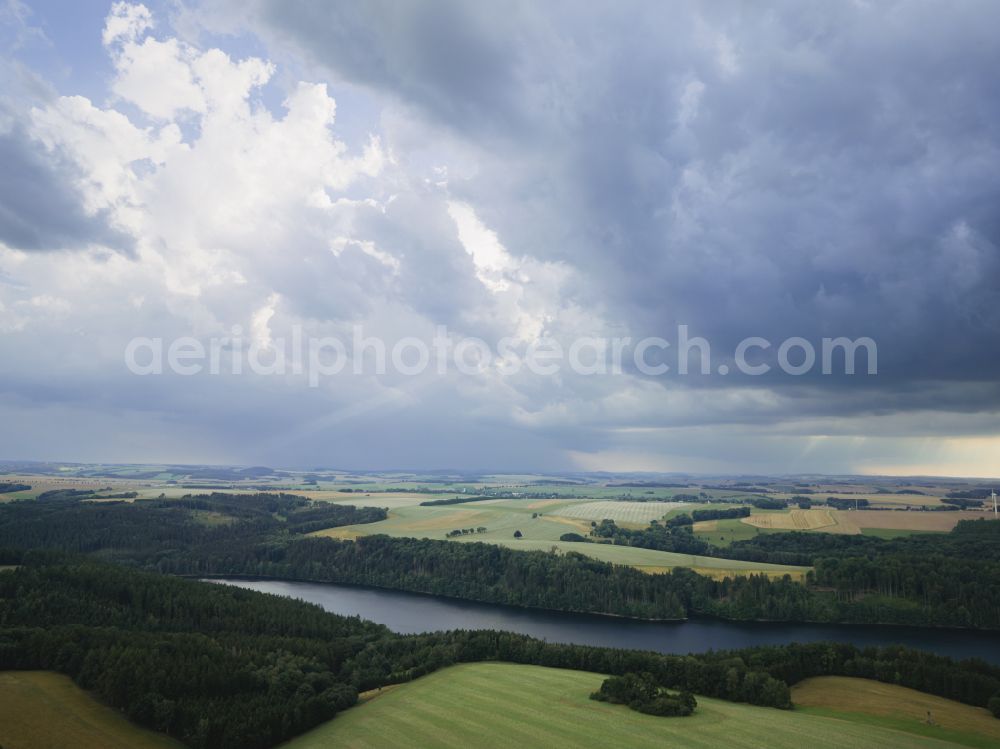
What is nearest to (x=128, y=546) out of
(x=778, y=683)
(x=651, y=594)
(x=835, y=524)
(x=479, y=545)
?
(x=479, y=545)

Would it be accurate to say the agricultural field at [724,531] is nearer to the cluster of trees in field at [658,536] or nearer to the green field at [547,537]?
the cluster of trees in field at [658,536]

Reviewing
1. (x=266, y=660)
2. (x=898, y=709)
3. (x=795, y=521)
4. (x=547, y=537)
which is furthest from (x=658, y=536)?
(x=266, y=660)

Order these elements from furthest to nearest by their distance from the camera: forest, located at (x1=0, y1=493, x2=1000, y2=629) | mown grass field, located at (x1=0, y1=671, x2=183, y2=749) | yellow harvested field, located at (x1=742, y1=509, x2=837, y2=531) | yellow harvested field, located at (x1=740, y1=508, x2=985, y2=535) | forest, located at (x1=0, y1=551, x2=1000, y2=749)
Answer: yellow harvested field, located at (x1=742, y1=509, x2=837, y2=531) → yellow harvested field, located at (x1=740, y1=508, x2=985, y2=535) → forest, located at (x1=0, y1=493, x2=1000, y2=629) → forest, located at (x1=0, y1=551, x2=1000, y2=749) → mown grass field, located at (x1=0, y1=671, x2=183, y2=749)

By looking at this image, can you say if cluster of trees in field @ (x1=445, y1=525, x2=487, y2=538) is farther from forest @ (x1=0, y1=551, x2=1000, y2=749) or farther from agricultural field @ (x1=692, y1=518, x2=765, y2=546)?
forest @ (x1=0, y1=551, x2=1000, y2=749)

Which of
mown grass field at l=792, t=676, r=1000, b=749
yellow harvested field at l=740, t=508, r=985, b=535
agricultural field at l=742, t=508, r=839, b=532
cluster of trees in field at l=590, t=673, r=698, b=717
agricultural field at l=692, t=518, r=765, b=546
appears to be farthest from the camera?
agricultural field at l=742, t=508, r=839, b=532

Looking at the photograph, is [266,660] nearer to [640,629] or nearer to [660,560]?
[640,629]

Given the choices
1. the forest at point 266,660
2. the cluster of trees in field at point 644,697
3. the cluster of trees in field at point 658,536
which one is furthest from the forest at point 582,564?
the cluster of trees in field at point 644,697

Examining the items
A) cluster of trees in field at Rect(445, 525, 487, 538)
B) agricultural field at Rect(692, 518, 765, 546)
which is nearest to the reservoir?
cluster of trees in field at Rect(445, 525, 487, 538)
